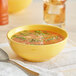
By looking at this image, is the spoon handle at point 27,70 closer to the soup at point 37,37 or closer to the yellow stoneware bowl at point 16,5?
the soup at point 37,37

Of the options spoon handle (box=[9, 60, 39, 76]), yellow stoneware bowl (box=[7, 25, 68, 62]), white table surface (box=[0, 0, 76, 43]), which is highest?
yellow stoneware bowl (box=[7, 25, 68, 62])

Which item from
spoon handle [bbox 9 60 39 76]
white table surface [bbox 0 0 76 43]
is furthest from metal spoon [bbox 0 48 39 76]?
white table surface [bbox 0 0 76 43]

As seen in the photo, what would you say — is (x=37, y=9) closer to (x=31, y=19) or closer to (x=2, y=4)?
(x=31, y=19)

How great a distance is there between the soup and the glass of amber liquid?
0.42 meters

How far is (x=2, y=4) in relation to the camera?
1.80 metres

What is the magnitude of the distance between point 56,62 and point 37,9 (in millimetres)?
1006

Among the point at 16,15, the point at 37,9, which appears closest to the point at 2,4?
the point at 16,15

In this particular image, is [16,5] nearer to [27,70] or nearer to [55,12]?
[55,12]

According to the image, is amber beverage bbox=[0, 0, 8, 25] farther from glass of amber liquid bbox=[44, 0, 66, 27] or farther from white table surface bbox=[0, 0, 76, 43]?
glass of amber liquid bbox=[44, 0, 66, 27]

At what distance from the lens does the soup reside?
4.16ft

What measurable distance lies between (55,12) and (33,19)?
0.73 feet

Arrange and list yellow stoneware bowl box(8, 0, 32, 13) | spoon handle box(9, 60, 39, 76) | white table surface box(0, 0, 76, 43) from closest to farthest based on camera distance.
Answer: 1. spoon handle box(9, 60, 39, 76)
2. white table surface box(0, 0, 76, 43)
3. yellow stoneware bowl box(8, 0, 32, 13)

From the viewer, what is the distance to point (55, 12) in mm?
1830

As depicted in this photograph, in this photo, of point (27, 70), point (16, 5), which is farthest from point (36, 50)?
point (16, 5)
